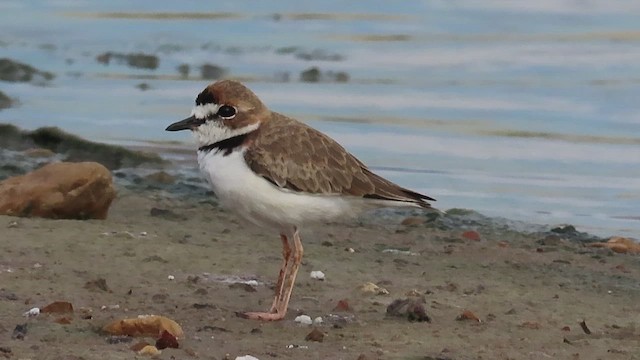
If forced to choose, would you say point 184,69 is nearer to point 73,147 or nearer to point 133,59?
point 133,59

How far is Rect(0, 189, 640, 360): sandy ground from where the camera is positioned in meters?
5.69

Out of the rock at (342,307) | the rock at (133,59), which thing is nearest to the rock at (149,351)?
the rock at (342,307)

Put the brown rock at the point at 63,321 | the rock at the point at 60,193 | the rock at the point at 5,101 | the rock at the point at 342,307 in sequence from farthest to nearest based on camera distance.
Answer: the rock at the point at 5,101 < the rock at the point at 60,193 < the rock at the point at 342,307 < the brown rock at the point at 63,321

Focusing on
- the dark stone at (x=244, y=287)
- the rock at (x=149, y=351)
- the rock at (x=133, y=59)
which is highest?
the rock at (x=133, y=59)

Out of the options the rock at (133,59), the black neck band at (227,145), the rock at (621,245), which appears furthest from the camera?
the rock at (133,59)

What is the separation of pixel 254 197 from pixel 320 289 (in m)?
0.70

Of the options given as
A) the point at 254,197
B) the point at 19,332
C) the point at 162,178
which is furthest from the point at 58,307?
the point at 162,178

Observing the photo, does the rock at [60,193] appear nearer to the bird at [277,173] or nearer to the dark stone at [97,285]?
the bird at [277,173]

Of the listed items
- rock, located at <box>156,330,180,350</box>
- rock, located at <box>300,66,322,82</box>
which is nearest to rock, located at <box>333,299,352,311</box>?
rock, located at <box>156,330,180,350</box>

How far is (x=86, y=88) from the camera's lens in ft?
45.0

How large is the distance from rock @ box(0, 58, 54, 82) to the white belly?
8064mm

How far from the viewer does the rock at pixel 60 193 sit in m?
7.80

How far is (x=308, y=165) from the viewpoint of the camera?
259 inches

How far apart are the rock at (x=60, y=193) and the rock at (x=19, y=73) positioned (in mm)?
6423
